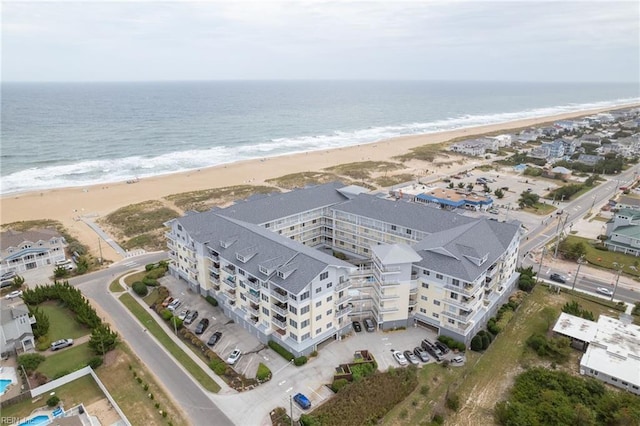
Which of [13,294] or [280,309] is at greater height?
[280,309]

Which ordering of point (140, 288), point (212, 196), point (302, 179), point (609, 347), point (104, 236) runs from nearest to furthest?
point (609, 347) → point (140, 288) → point (104, 236) → point (212, 196) → point (302, 179)

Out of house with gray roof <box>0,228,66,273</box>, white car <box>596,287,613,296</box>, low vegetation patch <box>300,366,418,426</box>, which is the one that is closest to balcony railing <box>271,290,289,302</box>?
low vegetation patch <box>300,366,418,426</box>

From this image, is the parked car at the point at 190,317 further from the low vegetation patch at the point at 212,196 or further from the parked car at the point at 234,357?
the low vegetation patch at the point at 212,196

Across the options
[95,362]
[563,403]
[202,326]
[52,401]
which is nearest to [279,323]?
[202,326]

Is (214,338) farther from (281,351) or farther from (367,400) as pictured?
(367,400)

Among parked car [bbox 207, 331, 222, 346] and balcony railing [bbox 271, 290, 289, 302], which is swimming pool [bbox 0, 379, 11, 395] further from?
balcony railing [bbox 271, 290, 289, 302]
